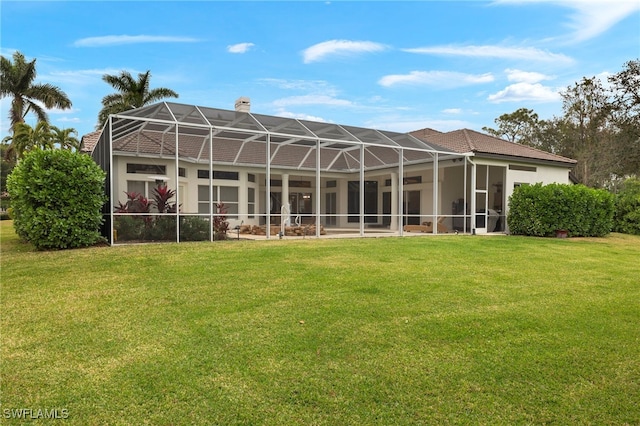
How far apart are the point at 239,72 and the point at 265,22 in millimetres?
4688

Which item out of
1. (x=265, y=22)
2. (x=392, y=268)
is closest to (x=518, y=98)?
(x=265, y=22)

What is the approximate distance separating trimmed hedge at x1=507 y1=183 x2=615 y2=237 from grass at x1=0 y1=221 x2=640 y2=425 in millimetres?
8189

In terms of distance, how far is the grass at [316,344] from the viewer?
2852 mm

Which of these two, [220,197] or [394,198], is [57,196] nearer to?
[220,197]

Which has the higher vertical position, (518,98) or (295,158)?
(518,98)

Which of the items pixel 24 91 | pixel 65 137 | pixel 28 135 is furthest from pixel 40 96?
pixel 65 137

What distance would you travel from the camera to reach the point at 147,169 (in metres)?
15.9

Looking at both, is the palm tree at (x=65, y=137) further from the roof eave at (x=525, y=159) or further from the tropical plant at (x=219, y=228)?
the roof eave at (x=525, y=159)

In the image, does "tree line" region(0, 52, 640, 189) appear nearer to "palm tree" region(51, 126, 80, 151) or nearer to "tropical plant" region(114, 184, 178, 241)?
"palm tree" region(51, 126, 80, 151)

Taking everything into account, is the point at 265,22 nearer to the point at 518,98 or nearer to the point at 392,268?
the point at 392,268

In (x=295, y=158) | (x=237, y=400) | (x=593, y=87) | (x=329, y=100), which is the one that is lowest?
(x=237, y=400)

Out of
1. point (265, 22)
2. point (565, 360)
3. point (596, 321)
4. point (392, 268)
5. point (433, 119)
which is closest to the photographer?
point (565, 360)

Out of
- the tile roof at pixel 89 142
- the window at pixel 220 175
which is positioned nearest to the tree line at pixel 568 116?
the tile roof at pixel 89 142

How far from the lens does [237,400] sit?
2.91 metres
